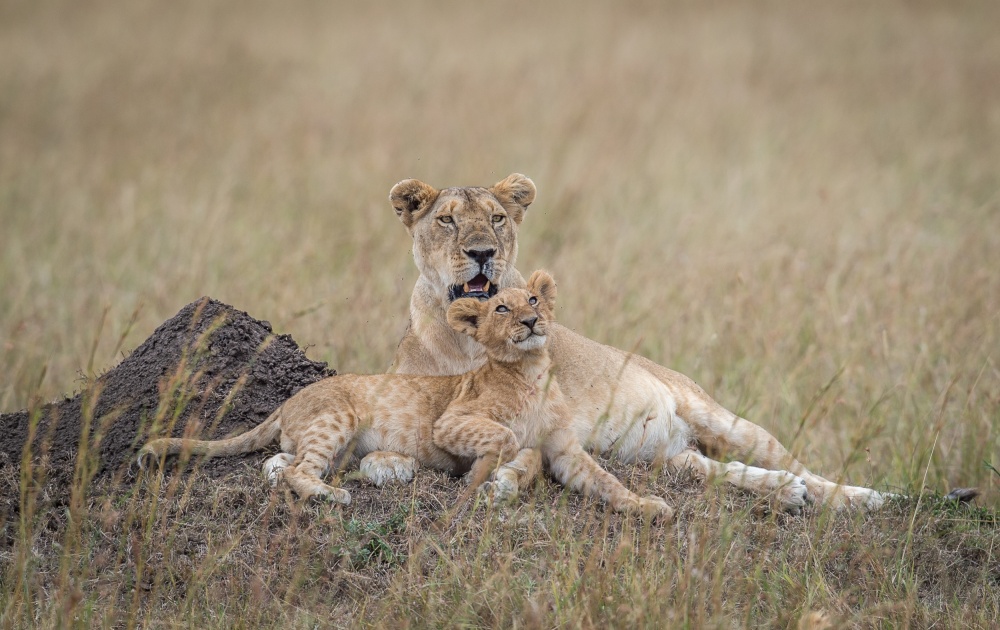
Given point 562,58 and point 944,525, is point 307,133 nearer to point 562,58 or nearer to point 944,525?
point 562,58

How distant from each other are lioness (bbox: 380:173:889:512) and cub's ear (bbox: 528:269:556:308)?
0.33m

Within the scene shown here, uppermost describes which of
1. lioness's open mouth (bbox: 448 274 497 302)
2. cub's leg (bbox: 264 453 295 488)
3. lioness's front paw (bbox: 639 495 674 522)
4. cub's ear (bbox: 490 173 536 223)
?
cub's ear (bbox: 490 173 536 223)

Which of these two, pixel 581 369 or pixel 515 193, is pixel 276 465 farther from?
pixel 515 193

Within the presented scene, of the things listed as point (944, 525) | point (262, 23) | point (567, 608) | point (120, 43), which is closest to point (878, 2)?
point (262, 23)

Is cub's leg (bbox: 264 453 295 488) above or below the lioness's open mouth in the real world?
below

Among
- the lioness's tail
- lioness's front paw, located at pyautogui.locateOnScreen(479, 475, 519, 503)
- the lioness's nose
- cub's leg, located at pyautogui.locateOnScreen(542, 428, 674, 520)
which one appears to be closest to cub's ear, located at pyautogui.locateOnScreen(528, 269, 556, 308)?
the lioness's nose

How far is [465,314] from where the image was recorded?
5.05 metres

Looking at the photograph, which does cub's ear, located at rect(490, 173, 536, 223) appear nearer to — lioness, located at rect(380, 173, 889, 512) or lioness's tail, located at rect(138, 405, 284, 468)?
lioness, located at rect(380, 173, 889, 512)

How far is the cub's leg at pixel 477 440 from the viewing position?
15.6 ft

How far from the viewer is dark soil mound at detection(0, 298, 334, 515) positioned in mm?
5051

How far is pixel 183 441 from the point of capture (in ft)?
Result: 15.7

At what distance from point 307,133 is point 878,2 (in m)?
12.2

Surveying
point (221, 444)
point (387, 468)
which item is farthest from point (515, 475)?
point (221, 444)

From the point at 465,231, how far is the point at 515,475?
1348mm
